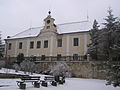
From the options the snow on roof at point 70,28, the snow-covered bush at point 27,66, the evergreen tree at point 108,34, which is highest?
the snow on roof at point 70,28

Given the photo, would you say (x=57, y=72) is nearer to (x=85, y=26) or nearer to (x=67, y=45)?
(x=67, y=45)

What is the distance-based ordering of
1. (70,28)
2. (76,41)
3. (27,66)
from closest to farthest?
(27,66) → (76,41) → (70,28)

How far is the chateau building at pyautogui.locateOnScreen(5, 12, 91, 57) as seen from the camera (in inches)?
1462

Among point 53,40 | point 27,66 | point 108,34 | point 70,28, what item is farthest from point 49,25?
point 108,34

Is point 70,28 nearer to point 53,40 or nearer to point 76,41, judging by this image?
point 76,41

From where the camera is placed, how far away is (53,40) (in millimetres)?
39719

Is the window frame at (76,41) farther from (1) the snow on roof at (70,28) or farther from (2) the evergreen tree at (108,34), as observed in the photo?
(2) the evergreen tree at (108,34)

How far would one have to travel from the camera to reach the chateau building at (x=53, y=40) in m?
37.1

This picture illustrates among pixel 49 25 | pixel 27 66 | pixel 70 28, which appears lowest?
pixel 27 66

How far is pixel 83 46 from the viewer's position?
36500 mm

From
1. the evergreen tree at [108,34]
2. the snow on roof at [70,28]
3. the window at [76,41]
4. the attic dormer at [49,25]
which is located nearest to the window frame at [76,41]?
the window at [76,41]

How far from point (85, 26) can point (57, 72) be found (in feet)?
53.0

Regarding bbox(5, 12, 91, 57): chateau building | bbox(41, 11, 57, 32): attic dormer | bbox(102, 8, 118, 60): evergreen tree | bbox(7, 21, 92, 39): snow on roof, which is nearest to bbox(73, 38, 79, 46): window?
bbox(5, 12, 91, 57): chateau building

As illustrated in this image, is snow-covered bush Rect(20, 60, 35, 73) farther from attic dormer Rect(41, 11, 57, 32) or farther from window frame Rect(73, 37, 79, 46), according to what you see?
attic dormer Rect(41, 11, 57, 32)
